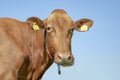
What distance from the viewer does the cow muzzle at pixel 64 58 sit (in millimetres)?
13039

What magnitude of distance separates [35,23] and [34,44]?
2.59 ft

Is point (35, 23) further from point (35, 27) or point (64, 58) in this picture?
point (64, 58)

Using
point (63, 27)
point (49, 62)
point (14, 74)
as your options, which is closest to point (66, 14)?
point (63, 27)

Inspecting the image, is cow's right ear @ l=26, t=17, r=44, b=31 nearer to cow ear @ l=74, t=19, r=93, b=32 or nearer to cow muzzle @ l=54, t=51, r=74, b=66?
cow ear @ l=74, t=19, r=93, b=32

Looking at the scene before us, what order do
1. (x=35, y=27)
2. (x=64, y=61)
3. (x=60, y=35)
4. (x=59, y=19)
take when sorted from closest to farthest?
(x=64, y=61)
(x=60, y=35)
(x=59, y=19)
(x=35, y=27)

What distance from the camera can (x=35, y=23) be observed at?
1480 centimetres

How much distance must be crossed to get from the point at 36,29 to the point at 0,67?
2221mm

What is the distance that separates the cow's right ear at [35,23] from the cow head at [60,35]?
0.16 meters

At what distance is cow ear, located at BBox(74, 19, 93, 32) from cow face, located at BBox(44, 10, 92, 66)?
1.02 feet

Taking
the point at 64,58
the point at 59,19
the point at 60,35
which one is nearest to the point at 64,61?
the point at 64,58

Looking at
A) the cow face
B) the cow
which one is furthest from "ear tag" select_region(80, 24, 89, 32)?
the cow face

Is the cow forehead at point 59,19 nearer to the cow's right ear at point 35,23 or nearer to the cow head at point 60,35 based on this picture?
the cow head at point 60,35

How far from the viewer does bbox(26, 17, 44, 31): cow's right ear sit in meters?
14.6

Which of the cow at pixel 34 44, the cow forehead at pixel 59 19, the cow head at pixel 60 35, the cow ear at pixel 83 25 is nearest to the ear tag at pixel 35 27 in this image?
the cow at pixel 34 44
